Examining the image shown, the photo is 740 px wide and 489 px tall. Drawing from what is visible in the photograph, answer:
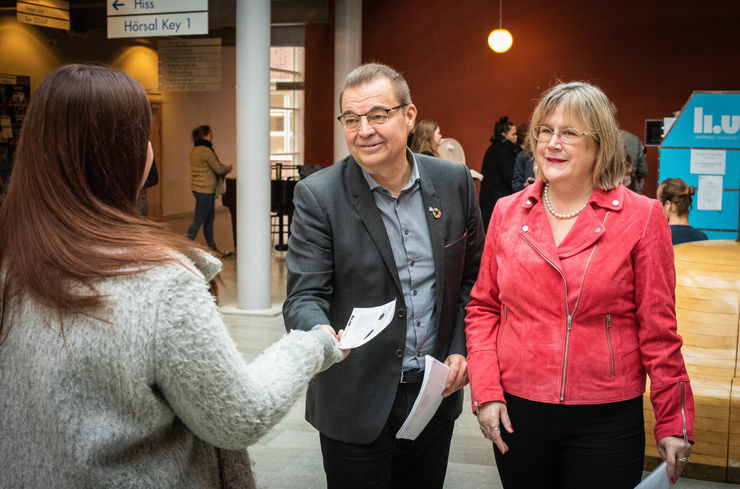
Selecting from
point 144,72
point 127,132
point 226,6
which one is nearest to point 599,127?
point 127,132

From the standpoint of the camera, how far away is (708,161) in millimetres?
8555

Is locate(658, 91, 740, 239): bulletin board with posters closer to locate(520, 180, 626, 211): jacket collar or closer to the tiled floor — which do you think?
the tiled floor

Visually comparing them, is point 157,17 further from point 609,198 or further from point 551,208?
point 609,198

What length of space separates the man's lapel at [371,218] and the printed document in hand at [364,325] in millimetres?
253

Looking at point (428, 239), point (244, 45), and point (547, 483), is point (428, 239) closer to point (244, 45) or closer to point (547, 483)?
point (547, 483)

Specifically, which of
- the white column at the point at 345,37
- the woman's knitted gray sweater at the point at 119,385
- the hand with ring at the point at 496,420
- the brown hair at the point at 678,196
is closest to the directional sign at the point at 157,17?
the white column at the point at 345,37

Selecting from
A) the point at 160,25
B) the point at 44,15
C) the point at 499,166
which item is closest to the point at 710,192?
the point at 499,166

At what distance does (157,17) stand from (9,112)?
7305 millimetres

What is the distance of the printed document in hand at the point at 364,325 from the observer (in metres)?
1.88

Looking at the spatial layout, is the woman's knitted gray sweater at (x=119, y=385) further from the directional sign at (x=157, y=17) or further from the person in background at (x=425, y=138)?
the directional sign at (x=157, y=17)

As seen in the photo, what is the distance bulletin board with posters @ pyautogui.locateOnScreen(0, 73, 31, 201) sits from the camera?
1327 centimetres

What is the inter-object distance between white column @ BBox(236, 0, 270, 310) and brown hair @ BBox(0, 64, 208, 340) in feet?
19.6

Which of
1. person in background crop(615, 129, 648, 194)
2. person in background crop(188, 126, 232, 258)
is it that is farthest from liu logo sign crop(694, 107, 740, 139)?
person in background crop(188, 126, 232, 258)

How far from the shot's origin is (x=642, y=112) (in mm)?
11250
